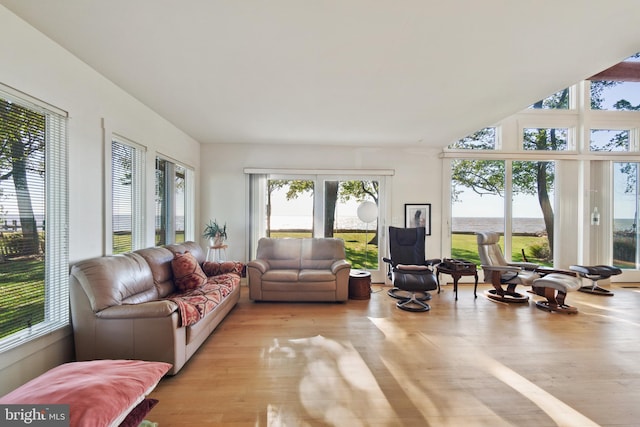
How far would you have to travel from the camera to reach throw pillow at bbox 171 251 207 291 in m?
3.23

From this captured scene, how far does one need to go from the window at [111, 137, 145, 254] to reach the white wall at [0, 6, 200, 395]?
0.17 m

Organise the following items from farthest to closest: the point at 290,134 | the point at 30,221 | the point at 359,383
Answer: the point at 290,134
the point at 359,383
the point at 30,221

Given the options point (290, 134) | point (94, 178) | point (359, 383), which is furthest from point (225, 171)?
point (359, 383)

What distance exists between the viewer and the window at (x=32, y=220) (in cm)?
186

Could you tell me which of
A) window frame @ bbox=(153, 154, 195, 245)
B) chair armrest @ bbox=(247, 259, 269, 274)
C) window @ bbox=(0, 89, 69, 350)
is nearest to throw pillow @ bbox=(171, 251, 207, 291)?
window frame @ bbox=(153, 154, 195, 245)

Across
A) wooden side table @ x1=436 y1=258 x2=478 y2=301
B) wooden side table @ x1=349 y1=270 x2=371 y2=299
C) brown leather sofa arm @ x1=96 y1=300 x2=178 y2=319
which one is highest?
brown leather sofa arm @ x1=96 y1=300 x2=178 y2=319

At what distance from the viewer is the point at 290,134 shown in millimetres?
4523

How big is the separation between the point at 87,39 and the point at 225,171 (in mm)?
3169

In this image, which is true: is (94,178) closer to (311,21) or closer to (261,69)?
(261,69)

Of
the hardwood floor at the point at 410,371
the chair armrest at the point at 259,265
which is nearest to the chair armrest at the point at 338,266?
the hardwood floor at the point at 410,371

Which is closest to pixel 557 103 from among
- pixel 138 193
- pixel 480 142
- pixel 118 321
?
pixel 480 142

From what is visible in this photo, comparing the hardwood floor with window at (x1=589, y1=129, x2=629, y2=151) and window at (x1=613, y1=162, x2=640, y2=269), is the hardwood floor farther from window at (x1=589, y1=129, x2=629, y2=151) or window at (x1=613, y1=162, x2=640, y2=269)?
window at (x1=589, y1=129, x2=629, y2=151)

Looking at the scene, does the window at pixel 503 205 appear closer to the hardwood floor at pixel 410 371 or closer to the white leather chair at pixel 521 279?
the white leather chair at pixel 521 279

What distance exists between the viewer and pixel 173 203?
4.21 metres
